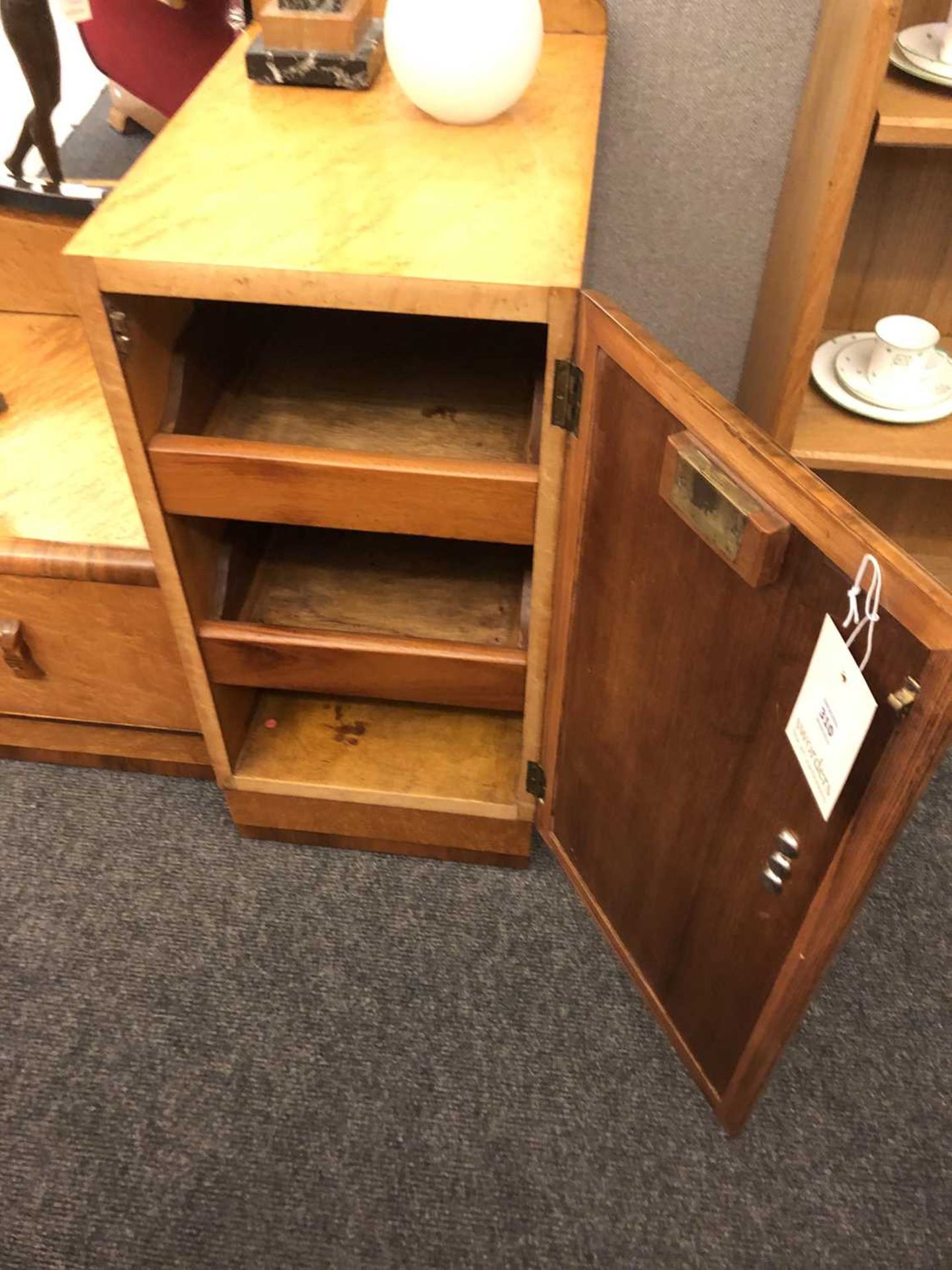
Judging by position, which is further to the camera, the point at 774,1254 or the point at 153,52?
the point at 153,52

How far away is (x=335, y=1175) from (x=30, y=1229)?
0.33 m

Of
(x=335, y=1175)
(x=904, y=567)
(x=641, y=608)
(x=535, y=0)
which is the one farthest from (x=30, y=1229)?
(x=535, y=0)

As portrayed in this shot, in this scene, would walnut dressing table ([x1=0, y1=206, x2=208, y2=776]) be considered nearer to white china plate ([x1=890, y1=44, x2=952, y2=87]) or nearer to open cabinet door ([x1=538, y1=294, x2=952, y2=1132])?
open cabinet door ([x1=538, y1=294, x2=952, y2=1132])

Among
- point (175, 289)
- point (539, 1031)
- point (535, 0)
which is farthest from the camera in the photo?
point (539, 1031)

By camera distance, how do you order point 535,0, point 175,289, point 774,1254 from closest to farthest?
point 175,289
point 535,0
point 774,1254

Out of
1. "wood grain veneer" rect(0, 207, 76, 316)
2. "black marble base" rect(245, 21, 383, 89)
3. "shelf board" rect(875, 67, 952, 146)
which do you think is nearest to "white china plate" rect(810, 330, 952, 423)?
"shelf board" rect(875, 67, 952, 146)

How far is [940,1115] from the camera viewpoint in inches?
43.6

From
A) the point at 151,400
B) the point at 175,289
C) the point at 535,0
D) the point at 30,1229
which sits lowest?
the point at 30,1229

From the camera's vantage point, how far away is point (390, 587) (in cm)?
119

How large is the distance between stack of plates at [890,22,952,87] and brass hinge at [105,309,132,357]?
2.69 ft

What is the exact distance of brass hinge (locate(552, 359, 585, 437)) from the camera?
0.80 m

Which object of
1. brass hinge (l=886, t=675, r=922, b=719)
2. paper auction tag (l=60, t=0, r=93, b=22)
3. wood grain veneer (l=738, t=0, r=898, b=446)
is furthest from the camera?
paper auction tag (l=60, t=0, r=93, b=22)

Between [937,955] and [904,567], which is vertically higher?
[904,567]

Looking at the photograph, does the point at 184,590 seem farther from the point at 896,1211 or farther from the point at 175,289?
the point at 896,1211
